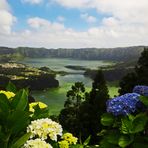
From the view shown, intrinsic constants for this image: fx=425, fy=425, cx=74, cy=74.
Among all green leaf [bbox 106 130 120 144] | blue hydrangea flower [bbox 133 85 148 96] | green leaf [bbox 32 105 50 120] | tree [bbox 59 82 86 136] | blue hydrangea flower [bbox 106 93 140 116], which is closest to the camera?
green leaf [bbox 106 130 120 144]

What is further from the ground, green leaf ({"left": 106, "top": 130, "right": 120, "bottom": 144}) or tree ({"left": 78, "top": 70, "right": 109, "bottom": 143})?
green leaf ({"left": 106, "top": 130, "right": 120, "bottom": 144})

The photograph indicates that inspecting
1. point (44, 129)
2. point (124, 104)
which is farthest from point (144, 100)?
point (44, 129)

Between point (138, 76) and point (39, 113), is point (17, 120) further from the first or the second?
point (138, 76)

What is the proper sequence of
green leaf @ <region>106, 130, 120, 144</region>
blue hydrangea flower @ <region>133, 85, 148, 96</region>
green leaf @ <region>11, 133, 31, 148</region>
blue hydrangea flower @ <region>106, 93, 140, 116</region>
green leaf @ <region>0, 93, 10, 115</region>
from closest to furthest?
1. green leaf @ <region>11, 133, 31, 148</region>
2. green leaf @ <region>0, 93, 10, 115</region>
3. green leaf @ <region>106, 130, 120, 144</region>
4. blue hydrangea flower @ <region>106, 93, 140, 116</region>
5. blue hydrangea flower @ <region>133, 85, 148, 96</region>

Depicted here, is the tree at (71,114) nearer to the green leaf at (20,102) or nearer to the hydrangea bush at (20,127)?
the hydrangea bush at (20,127)

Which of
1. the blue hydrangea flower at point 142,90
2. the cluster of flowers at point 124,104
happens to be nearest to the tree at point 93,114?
the blue hydrangea flower at point 142,90

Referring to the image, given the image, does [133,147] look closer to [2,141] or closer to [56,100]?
[2,141]


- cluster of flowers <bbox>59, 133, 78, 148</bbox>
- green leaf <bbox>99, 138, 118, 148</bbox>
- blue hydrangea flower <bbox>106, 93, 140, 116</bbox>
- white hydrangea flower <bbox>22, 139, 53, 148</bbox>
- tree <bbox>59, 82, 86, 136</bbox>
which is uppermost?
blue hydrangea flower <bbox>106, 93, 140, 116</bbox>

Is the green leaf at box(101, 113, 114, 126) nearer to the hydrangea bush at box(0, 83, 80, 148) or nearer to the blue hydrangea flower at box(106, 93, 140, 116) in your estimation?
the blue hydrangea flower at box(106, 93, 140, 116)

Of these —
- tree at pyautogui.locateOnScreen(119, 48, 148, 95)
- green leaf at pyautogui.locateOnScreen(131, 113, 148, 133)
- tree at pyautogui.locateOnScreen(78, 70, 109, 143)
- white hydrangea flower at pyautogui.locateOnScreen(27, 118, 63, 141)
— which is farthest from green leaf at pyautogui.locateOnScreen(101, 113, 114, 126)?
tree at pyautogui.locateOnScreen(78, 70, 109, 143)
